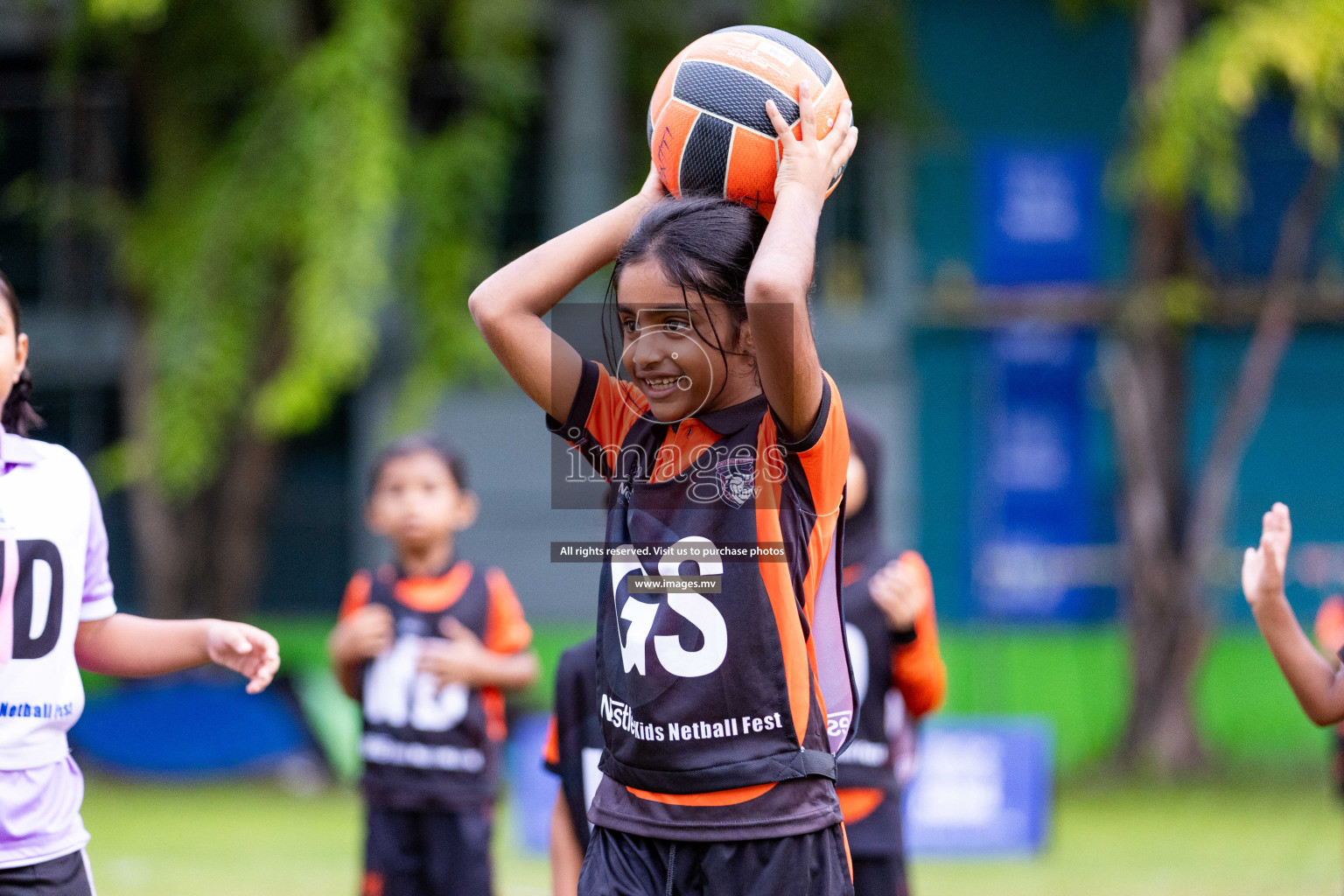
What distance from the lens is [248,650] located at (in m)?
2.60

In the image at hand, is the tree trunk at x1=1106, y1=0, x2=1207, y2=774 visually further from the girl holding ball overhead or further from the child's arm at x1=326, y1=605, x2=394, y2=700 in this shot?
the girl holding ball overhead

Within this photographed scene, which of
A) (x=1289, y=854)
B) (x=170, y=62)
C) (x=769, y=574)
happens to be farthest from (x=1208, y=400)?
(x=769, y=574)

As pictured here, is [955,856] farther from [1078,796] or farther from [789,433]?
[789,433]

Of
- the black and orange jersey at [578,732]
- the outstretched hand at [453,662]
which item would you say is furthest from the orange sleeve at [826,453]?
the outstretched hand at [453,662]

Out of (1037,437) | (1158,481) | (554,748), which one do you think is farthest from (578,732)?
(1037,437)

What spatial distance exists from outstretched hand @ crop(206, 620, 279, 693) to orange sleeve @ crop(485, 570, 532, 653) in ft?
6.60

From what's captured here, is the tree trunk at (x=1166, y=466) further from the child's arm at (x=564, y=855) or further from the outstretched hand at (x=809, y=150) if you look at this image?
the outstretched hand at (x=809, y=150)

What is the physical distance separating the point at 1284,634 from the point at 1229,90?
6.47 meters

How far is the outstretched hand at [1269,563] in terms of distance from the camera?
2.98 m

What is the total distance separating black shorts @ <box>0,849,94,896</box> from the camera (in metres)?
2.37

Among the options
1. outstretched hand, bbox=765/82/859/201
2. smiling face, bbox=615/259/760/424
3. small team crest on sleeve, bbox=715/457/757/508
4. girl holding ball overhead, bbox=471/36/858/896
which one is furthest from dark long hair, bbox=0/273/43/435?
outstretched hand, bbox=765/82/859/201

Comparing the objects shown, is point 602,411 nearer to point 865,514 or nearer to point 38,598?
point 38,598

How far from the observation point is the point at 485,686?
4.51 meters

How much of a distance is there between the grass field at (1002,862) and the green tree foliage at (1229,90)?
377 centimetres
